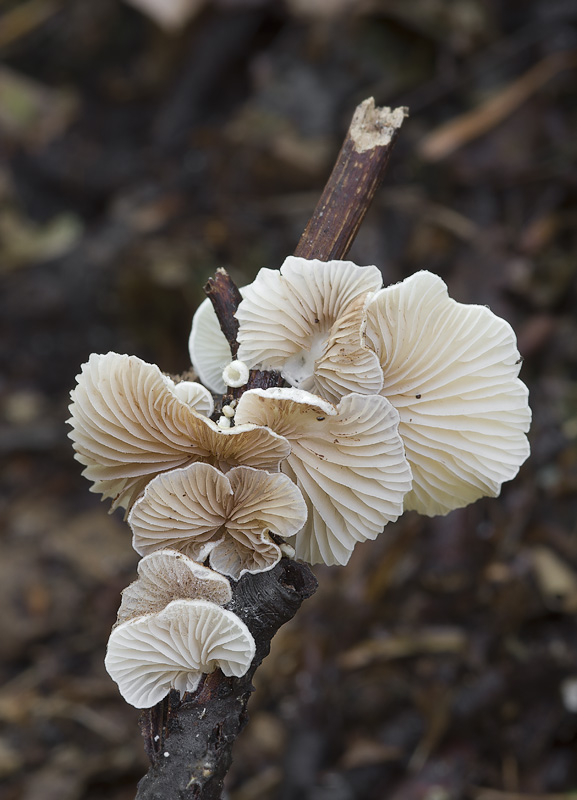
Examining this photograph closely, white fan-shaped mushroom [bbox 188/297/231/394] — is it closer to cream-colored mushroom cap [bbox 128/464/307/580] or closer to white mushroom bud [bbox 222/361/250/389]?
white mushroom bud [bbox 222/361/250/389]

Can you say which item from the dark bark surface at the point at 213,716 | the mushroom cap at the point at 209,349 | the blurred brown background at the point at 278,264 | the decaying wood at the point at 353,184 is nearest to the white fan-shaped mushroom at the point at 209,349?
the mushroom cap at the point at 209,349

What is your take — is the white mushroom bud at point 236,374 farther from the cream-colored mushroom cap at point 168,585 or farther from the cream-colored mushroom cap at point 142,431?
the cream-colored mushroom cap at point 168,585

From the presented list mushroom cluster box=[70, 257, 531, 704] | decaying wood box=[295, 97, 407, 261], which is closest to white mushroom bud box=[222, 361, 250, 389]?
mushroom cluster box=[70, 257, 531, 704]

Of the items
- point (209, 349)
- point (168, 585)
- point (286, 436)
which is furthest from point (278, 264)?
point (168, 585)

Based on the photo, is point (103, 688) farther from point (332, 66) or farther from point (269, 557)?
point (332, 66)

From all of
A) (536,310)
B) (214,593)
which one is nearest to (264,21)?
(536,310)

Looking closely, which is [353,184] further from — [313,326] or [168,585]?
[168,585]
